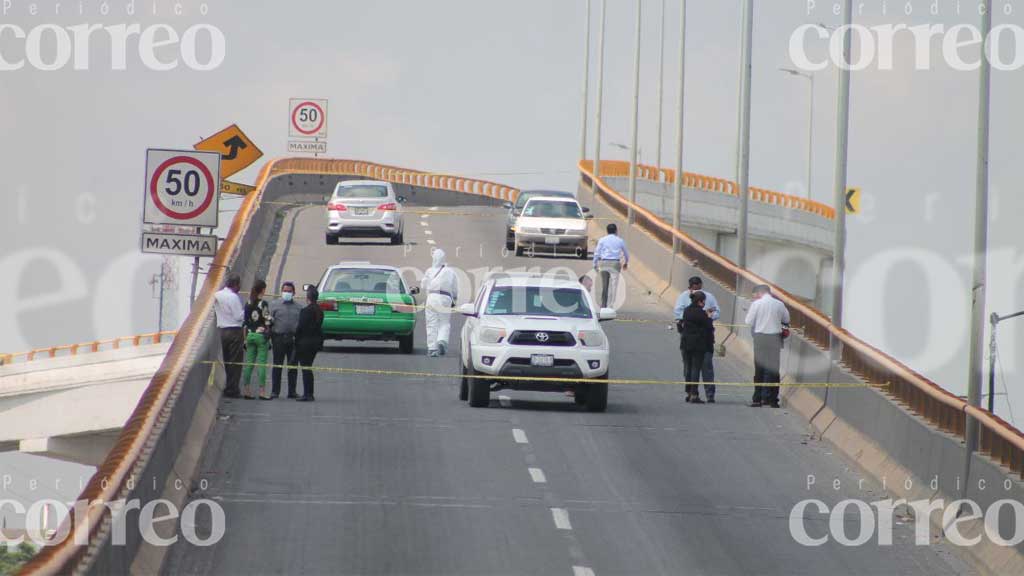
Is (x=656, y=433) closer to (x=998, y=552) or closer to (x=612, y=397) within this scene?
(x=612, y=397)

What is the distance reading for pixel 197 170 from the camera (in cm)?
2470

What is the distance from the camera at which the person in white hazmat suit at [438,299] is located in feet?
97.5

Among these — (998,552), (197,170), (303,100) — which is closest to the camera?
(998,552)

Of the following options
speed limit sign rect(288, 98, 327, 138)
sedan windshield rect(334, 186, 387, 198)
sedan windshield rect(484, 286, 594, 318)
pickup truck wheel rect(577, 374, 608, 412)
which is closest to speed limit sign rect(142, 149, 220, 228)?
sedan windshield rect(484, 286, 594, 318)

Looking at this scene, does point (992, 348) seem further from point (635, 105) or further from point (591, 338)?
point (635, 105)

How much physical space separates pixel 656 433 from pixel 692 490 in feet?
13.0

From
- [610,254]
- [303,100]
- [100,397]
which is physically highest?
[303,100]

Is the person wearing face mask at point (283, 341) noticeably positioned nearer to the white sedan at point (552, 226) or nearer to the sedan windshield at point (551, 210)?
the white sedan at point (552, 226)

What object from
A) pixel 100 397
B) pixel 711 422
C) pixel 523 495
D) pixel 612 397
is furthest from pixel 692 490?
pixel 100 397

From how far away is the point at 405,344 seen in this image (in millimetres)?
30891

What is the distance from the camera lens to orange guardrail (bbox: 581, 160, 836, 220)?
8812cm

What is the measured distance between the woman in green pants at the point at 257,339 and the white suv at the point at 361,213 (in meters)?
24.2

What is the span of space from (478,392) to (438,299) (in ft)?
16.7

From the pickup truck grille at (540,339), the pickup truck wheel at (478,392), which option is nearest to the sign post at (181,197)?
the pickup truck wheel at (478,392)
